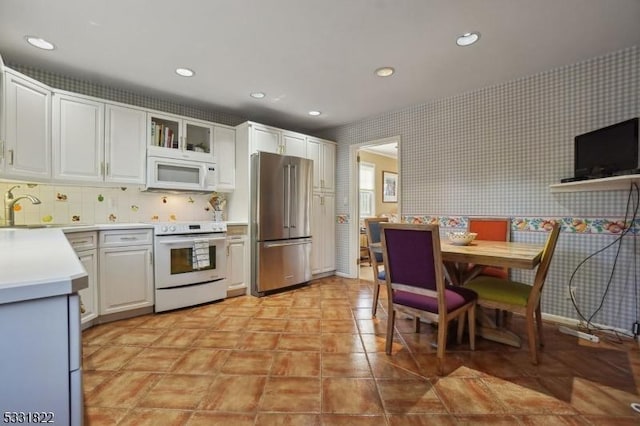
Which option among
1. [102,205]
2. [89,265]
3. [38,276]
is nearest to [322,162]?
[102,205]

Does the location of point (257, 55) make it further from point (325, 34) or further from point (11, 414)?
point (11, 414)

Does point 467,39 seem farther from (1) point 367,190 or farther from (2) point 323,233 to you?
(1) point 367,190

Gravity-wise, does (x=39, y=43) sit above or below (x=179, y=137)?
above

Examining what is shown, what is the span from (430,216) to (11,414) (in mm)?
3600

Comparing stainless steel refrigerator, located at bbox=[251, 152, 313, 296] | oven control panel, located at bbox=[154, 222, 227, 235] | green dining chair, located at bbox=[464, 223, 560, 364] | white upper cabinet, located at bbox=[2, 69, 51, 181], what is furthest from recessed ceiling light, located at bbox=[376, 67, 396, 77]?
white upper cabinet, located at bbox=[2, 69, 51, 181]

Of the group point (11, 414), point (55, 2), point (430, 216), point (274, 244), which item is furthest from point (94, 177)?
point (430, 216)

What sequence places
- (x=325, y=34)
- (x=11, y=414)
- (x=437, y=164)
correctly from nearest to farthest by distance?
1. (x=11, y=414)
2. (x=325, y=34)
3. (x=437, y=164)

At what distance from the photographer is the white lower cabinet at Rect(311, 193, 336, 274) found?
4289mm

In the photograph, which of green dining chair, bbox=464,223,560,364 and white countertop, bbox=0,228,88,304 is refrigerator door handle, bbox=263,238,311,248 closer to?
green dining chair, bbox=464,223,560,364

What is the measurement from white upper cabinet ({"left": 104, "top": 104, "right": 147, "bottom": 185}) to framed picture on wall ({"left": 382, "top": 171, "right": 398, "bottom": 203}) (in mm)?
4685

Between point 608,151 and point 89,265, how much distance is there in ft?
14.0

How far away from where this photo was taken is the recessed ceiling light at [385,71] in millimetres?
2719

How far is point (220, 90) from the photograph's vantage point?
10.5 feet

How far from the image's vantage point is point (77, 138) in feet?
8.89
